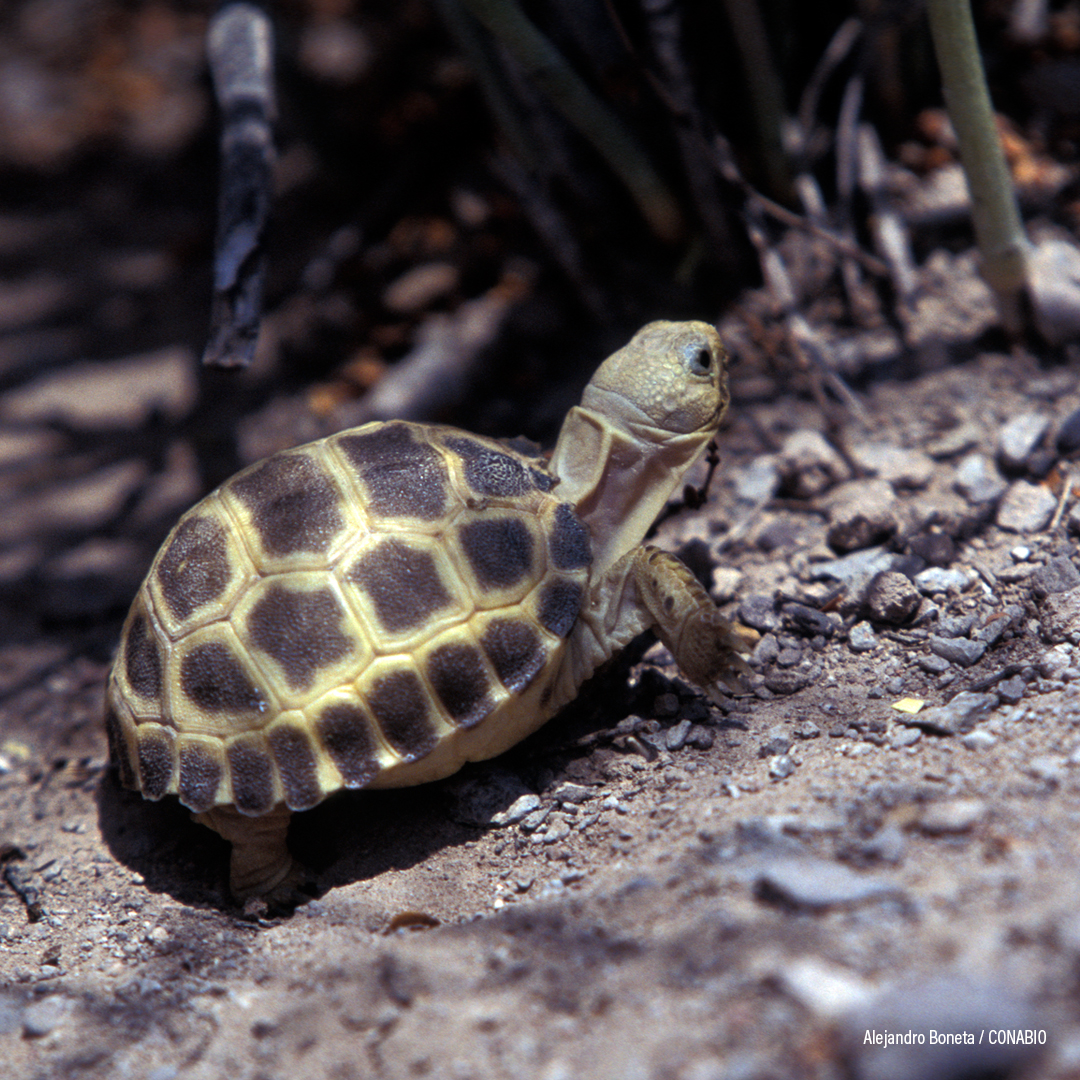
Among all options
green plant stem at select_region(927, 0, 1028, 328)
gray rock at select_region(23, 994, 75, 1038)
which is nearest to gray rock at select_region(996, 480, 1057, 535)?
green plant stem at select_region(927, 0, 1028, 328)

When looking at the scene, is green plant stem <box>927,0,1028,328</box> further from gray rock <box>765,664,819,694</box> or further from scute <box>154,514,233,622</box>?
scute <box>154,514,233,622</box>

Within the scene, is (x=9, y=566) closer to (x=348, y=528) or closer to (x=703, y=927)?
(x=348, y=528)

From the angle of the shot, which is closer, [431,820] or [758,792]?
[758,792]

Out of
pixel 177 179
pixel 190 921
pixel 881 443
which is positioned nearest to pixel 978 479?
pixel 881 443

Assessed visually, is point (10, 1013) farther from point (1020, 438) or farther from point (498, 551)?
point (1020, 438)

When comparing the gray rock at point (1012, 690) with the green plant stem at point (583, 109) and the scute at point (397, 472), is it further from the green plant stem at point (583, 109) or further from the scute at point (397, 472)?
the green plant stem at point (583, 109)

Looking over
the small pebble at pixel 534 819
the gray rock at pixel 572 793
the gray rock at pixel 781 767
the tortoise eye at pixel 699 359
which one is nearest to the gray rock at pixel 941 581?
the gray rock at pixel 781 767
